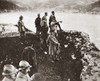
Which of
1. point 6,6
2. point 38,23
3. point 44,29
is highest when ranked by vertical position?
point 6,6

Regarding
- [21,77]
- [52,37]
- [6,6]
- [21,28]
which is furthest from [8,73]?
[6,6]

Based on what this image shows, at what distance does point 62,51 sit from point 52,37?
0.27 m

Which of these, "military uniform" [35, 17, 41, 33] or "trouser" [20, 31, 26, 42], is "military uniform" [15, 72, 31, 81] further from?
"trouser" [20, 31, 26, 42]

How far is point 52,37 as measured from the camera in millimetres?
3732

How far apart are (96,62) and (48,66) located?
78 cm

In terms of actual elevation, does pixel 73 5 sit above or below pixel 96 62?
above

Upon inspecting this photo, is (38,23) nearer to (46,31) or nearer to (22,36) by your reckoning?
(46,31)

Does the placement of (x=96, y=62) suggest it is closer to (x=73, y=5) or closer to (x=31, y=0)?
(x=73, y=5)

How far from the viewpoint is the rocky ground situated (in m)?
3.35

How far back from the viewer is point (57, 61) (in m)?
3.69

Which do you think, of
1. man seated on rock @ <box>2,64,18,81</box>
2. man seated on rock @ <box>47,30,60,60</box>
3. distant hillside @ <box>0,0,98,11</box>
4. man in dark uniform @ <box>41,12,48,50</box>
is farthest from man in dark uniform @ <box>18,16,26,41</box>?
man seated on rock @ <box>2,64,18,81</box>

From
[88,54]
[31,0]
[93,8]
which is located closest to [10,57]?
[31,0]

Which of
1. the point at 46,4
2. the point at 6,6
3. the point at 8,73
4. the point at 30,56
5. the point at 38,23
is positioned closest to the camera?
the point at 8,73

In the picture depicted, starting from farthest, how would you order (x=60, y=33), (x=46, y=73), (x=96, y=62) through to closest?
(x=60, y=33) < (x=46, y=73) < (x=96, y=62)
